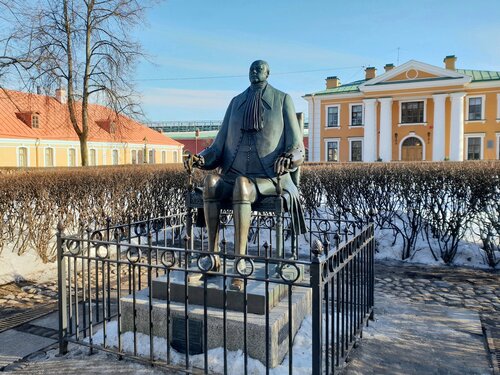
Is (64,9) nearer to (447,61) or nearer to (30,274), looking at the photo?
(30,274)

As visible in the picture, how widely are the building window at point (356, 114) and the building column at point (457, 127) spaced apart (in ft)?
22.3

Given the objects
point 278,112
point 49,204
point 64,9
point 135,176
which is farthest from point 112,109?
point 278,112

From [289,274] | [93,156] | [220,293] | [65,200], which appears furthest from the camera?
[93,156]

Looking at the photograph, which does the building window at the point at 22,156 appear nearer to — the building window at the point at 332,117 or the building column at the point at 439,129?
the building window at the point at 332,117

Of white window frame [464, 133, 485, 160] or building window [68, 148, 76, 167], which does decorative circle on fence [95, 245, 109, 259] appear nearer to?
building window [68, 148, 76, 167]

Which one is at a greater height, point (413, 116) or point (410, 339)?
point (413, 116)

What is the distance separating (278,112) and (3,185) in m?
4.51

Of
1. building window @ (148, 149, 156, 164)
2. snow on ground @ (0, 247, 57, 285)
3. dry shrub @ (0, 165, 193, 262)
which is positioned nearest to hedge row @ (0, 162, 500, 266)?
dry shrub @ (0, 165, 193, 262)

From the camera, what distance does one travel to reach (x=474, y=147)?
106 feet

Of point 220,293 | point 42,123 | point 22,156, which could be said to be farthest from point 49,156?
point 220,293

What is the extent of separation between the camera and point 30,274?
6441 millimetres

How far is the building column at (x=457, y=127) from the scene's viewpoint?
3108 cm

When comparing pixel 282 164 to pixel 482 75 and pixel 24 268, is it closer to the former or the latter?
pixel 24 268

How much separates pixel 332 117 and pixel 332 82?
3.43 metres
